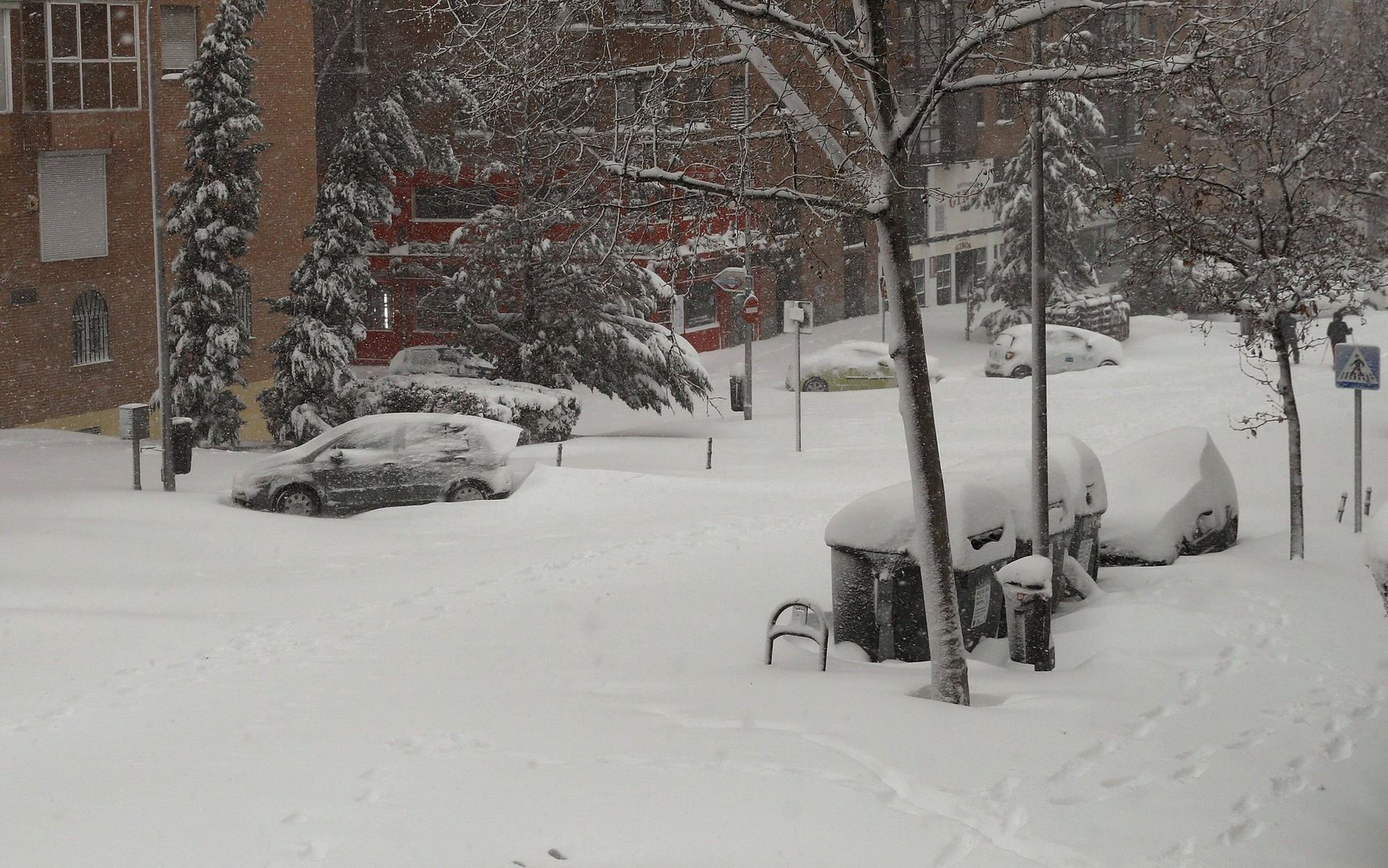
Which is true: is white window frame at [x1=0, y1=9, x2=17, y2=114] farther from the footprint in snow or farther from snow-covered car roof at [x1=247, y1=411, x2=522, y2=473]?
the footprint in snow

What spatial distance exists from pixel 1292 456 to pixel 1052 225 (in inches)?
1018

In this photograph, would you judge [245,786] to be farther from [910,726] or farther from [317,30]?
[317,30]

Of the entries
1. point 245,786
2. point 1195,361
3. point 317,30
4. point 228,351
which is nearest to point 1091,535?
point 245,786

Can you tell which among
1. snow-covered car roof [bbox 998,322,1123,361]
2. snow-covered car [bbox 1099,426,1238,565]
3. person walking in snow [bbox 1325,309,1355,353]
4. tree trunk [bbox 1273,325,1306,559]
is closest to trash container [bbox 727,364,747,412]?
snow-covered car roof [bbox 998,322,1123,361]

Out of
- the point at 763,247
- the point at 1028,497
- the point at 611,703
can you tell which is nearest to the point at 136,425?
the point at 763,247

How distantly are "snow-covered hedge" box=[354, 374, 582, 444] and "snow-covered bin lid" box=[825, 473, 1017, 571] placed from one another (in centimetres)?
1633

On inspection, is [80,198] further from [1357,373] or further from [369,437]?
[1357,373]

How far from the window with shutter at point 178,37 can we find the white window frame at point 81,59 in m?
2.29

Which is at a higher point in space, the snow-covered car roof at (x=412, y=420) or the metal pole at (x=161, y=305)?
the metal pole at (x=161, y=305)

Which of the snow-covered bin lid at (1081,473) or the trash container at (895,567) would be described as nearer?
the trash container at (895,567)

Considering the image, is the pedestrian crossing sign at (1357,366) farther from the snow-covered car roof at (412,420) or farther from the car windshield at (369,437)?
the car windshield at (369,437)

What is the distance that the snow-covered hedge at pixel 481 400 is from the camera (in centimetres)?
2819

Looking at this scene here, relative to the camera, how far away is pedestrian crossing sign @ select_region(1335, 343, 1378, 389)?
16.7 metres

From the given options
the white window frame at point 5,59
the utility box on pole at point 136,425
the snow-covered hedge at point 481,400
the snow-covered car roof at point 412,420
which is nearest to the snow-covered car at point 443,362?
the snow-covered hedge at point 481,400
